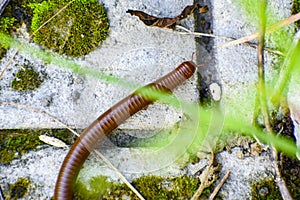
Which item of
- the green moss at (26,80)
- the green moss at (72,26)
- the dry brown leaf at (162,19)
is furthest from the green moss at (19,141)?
the dry brown leaf at (162,19)

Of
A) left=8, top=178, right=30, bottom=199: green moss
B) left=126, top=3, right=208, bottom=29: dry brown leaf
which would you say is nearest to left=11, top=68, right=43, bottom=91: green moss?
left=8, top=178, right=30, bottom=199: green moss

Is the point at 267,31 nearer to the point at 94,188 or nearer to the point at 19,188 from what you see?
the point at 94,188

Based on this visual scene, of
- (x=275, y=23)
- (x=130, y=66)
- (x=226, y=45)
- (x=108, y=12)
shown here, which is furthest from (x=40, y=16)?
(x=275, y=23)

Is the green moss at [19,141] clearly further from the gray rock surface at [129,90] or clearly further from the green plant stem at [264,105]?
the green plant stem at [264,105]

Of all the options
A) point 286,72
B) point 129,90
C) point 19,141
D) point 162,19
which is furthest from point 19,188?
point 286,72

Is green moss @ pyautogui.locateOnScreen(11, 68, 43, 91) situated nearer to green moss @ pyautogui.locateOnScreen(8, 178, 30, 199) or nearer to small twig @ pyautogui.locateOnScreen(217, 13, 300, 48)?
green moss @ pyautogui.locateOnScreen(8, 178, 30, 199)
